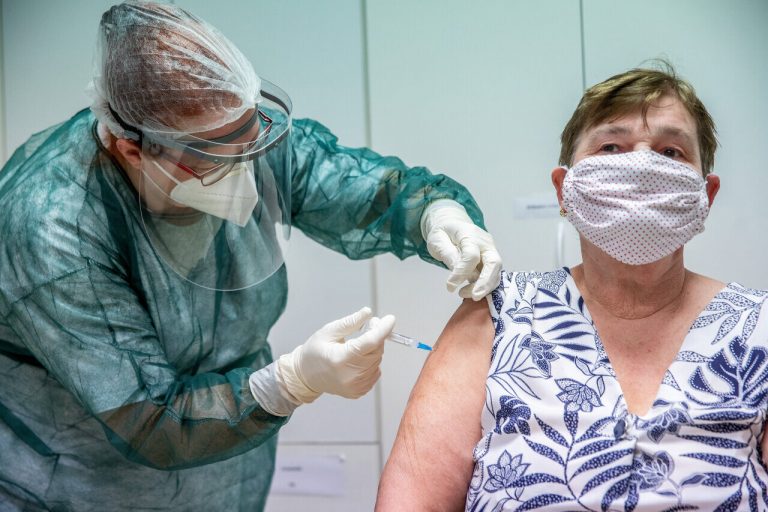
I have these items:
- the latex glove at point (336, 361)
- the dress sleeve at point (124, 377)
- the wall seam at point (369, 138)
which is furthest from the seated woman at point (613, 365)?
the wall seam at point (369, 138)

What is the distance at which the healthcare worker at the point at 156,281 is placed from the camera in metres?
1.33

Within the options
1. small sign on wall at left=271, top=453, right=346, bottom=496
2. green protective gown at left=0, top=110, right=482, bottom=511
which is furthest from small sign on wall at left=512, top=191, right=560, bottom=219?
small sign on wall at left=271, top=453, right=346, bottom=496

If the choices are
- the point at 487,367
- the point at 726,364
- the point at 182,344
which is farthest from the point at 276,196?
the point at 726,364

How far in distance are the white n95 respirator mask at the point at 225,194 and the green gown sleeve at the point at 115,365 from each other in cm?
19

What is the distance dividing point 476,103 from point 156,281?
1.21 meters

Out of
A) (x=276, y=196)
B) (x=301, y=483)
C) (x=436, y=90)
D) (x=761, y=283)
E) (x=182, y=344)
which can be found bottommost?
(x=301, y=483)

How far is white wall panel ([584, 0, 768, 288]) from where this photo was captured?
7.18ft

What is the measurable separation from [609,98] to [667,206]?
0.84 ft

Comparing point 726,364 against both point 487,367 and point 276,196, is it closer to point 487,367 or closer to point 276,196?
point 487,367

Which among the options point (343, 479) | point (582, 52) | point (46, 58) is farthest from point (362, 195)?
point (46, 58)

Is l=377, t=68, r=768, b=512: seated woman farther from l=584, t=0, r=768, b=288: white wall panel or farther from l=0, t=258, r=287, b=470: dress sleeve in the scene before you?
l=584, t=0, r=768, b=288: white wall panel

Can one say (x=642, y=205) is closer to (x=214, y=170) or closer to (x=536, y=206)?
(x=214, y=170)

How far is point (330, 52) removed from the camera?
2389 millimetres

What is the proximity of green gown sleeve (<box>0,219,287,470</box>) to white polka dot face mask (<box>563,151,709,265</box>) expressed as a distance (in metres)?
0.70
